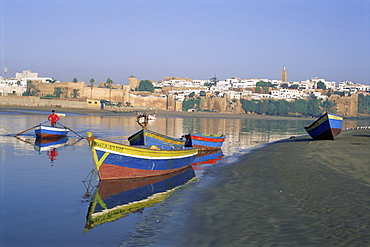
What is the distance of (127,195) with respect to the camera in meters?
11.4

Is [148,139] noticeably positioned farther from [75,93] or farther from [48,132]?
[75,93]

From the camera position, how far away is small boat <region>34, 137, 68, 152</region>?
2210 cm

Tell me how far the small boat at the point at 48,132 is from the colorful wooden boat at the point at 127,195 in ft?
46.4

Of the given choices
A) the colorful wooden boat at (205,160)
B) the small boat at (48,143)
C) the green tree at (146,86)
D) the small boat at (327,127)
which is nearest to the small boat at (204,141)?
the colorful wooden boat at (205,160)

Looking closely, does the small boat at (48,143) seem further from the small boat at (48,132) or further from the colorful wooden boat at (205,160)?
the colorful wooden boat at (205,160)

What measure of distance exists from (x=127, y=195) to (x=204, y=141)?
12.0 meters

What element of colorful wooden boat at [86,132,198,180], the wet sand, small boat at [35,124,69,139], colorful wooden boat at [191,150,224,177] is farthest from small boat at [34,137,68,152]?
the wet sand

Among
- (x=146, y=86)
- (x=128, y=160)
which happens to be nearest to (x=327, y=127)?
(x=128, y=160)

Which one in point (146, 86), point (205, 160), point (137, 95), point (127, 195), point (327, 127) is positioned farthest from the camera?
point (146, 86)

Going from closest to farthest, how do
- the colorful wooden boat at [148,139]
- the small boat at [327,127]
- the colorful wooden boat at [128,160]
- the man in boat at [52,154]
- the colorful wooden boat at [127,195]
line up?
1. the colorful wooden boat at [127,195]
2. the colorful wooden boat at [128,160]
3. the colorful wooden boat at [148,139]
4. the man in boat at [52,154]
5. the small boat at [327,127]

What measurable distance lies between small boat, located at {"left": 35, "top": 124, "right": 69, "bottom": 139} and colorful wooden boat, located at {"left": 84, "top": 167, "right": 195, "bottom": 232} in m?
14.1

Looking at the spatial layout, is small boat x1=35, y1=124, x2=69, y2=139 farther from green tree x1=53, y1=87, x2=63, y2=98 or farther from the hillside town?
green tree x1=53, y1=87, x2=63, y2=98

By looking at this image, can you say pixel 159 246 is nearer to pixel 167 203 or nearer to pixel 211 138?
pixel 167 203

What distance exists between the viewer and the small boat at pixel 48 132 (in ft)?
86.5
